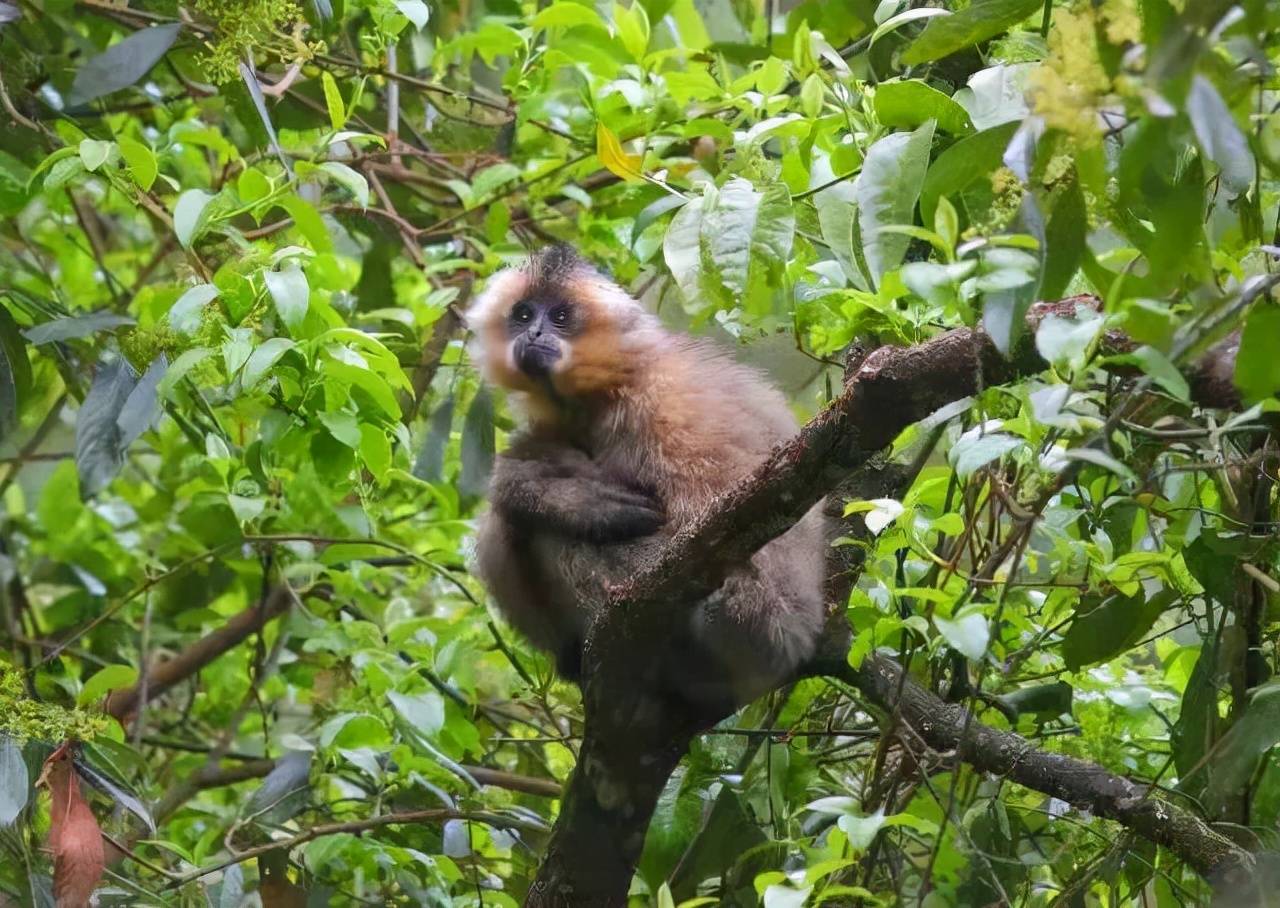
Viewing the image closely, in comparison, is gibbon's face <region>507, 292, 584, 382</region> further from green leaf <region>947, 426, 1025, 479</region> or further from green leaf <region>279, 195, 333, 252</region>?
green leaf <region>947, 426, 1025, 479</region>

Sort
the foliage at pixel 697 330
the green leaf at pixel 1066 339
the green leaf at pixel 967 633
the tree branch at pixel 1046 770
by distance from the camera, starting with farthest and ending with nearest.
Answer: the tree branch at pixel 1046 770, the green leaf at pixel 967 633, the foliage at pixel 697 330, the green leaf at pixel 1066 339

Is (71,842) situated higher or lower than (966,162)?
lower

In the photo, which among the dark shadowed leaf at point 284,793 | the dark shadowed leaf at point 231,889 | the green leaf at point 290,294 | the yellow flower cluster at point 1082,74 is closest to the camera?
the yellow flower cluster at point 1082,74

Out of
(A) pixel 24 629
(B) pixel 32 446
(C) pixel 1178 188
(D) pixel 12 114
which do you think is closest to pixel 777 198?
(C) pixel 1178 188

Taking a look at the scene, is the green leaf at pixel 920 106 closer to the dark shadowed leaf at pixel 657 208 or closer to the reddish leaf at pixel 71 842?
the dark shadowed leaf at pixel 657 208

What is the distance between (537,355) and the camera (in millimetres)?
4098

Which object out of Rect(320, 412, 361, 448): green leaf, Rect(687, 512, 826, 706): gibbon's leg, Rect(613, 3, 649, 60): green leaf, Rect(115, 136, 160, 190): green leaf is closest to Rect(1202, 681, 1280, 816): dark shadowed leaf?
Rect(687, 512, 826, 706): gibbon's leg

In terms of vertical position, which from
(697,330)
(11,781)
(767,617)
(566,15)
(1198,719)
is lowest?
(11,781)

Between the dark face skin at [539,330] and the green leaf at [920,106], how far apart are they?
1.53 metres

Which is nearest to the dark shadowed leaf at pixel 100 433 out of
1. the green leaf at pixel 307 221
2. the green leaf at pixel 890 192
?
the green leaf at pixel 307 221

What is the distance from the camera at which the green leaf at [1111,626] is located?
2.92 metres

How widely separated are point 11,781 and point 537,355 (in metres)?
1.88

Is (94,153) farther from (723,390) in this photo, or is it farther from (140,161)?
(723,390)

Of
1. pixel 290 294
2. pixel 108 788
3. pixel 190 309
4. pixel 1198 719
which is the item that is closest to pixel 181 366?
pixel 190 309
